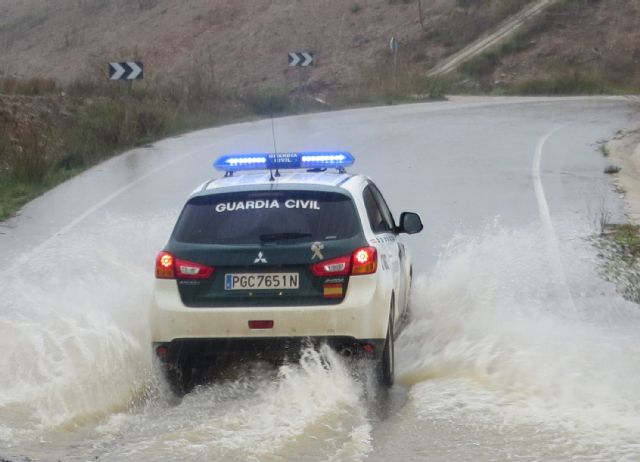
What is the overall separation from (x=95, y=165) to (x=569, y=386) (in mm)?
16657

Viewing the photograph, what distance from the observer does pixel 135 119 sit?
28.3 m

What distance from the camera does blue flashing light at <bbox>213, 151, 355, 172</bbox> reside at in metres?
8.95

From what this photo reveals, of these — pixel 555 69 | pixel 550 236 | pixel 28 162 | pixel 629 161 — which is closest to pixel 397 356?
pixel 550 236

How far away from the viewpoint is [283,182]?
840cm

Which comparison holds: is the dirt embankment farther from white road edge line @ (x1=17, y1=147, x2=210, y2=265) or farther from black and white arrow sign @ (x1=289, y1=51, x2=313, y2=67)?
black and white arrow sign @ (x1=289, y1=51, x2=313, y2=67)

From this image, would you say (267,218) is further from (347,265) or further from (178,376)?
(178,376)

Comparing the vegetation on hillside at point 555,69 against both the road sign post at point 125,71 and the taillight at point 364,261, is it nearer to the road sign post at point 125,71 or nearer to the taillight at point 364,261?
the road sign post at point 125,71

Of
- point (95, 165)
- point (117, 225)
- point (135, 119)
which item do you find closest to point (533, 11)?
point (135, 119)

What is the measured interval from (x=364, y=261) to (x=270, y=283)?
610mm

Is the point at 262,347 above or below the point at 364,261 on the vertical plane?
below

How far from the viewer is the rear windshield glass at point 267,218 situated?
796 cm

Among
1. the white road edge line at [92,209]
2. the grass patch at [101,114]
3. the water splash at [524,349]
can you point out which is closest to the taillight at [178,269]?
the water splash at [524,349]

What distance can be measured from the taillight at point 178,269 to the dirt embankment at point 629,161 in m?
8.94

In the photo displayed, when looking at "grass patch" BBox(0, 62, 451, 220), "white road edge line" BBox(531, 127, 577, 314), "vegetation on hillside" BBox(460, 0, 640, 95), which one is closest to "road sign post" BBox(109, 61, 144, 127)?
"grass patch" BBox(0, 62, 451, 220)
